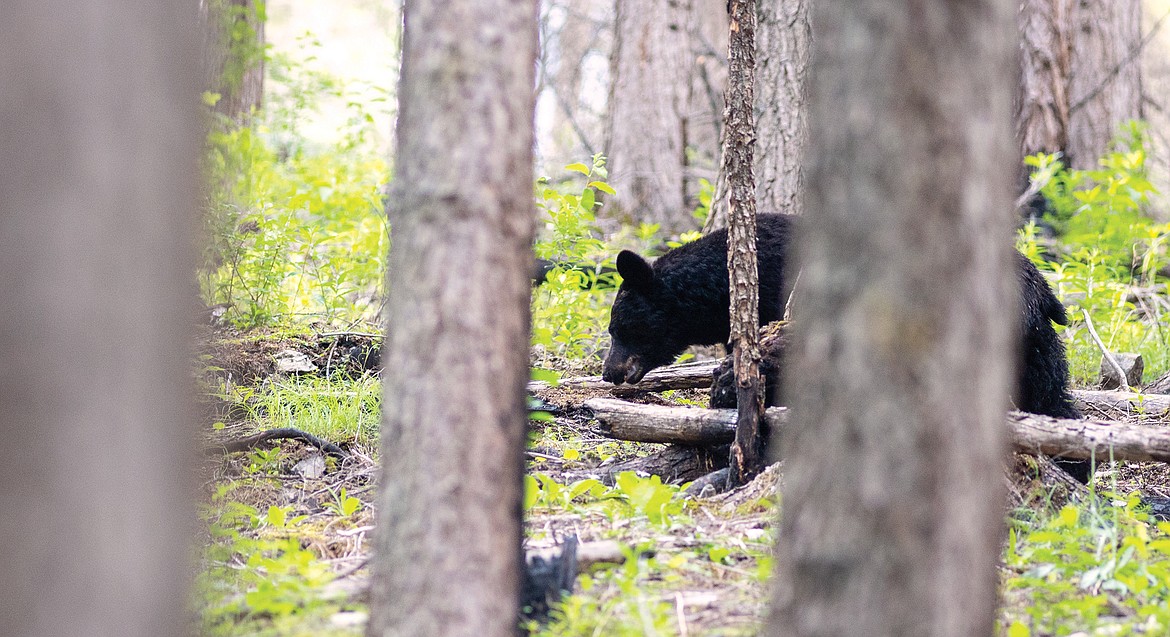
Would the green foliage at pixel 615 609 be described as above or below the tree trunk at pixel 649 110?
below

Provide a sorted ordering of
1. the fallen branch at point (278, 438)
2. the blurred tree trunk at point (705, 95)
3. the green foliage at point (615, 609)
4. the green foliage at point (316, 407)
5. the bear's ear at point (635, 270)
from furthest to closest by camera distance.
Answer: the blurred tree trunk at point (705, 95) < the bear's ear at point (635, 270) < the green foliage at point (316, 407) < the fallen branch at point (278, 438) < the green foliage at point (615, 609)

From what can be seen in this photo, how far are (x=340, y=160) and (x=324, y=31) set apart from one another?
10.2 metres

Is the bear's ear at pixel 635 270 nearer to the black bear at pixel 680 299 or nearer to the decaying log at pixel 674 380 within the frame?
the black bear at pixel 680 299

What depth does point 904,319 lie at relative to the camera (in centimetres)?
193

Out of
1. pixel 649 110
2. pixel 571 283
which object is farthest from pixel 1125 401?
pixel 649 110

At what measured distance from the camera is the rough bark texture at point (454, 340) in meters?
2.40

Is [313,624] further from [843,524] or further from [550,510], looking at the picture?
[843,524]

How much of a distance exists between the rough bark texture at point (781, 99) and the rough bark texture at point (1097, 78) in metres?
4.70

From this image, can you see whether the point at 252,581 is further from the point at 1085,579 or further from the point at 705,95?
the point at 705,95

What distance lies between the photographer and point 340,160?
13500mm

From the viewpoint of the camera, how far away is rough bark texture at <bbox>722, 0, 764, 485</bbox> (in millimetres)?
4391

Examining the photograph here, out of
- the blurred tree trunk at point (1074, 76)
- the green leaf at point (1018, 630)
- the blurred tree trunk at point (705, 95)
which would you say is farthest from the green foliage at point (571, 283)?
the blurred tree trunk at point (1074, 76)

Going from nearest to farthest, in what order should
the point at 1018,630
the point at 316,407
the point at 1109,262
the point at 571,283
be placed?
the point at 1018,630, the point at 316,407, the point at 571,283, the point at 1109,262

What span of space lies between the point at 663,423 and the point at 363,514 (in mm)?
1514
